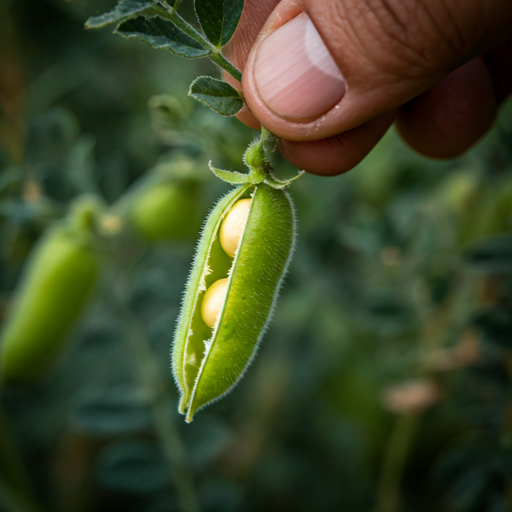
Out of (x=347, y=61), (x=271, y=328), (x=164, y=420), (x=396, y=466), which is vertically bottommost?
(x=396, y=466)

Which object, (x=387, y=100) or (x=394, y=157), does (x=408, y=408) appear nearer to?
(x=394, y=157)

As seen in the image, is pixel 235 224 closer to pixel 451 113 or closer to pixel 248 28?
pixel 248 28

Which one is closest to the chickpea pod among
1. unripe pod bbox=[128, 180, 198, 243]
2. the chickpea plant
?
the chickpea plant

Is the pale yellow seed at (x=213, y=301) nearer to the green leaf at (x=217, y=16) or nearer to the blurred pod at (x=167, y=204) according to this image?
the green leaf at (x=217, y=16)

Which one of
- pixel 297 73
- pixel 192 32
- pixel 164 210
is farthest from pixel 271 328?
pixel 192 32

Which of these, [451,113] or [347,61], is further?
[451,113]

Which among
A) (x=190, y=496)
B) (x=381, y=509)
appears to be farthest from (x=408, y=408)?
(x=190, y=496)

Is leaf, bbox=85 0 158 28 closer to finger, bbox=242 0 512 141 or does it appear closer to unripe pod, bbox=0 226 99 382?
finger, bbox=242 0 512 141

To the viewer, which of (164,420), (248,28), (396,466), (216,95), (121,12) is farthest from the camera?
(396,466)
